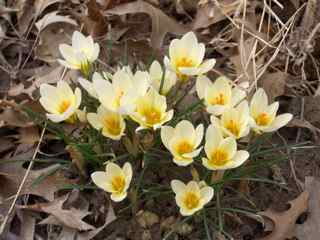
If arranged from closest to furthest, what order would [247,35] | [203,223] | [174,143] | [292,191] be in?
1. [174,143]
2. [203,223]
3. [292,191]
4. [247,35]

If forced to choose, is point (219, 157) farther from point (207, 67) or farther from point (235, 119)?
point (207, 67)

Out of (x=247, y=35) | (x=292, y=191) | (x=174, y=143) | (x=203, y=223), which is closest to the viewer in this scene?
(x=174, y=143)

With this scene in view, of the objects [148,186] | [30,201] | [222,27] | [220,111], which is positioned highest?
[220,111]

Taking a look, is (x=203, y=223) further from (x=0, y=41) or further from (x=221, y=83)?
(x=0, y=41)

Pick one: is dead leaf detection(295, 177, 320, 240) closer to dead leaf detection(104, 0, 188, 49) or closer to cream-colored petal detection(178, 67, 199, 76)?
cream-colored petal detection(178, 67, 199, 76)

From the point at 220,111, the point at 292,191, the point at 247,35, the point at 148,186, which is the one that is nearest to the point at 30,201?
the point at 148,186

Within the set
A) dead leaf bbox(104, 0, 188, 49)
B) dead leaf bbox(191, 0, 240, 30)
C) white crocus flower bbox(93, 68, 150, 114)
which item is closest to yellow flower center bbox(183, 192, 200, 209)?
white crocus flower bbox(93, 68, 150, 114)

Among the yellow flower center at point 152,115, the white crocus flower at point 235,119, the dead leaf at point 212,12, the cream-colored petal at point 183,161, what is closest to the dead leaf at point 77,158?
the yellow flower center at point 152,115

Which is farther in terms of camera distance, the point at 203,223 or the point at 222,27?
the point at 222,27

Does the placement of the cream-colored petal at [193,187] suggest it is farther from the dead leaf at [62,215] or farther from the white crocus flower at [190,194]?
the dead leaf at [62,215]
